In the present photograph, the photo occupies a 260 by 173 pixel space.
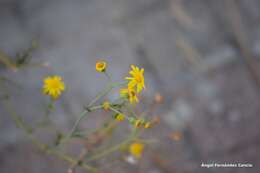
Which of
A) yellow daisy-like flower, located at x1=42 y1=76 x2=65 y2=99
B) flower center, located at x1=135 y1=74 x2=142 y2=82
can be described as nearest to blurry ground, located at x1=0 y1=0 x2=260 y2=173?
yellow daisy-like flower, located at x1=42 y1=76 x2=65 y2=99

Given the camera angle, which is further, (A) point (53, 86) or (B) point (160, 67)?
(B) point (160, 67)

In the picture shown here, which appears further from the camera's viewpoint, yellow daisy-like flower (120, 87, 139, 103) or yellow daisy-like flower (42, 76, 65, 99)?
yellow daisy-like flower (42, 76, 65, 99)

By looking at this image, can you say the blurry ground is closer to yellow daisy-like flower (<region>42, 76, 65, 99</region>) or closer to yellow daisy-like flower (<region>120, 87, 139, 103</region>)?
yellow daisy-like flower (<region>42, 76, 65, 99</region>)

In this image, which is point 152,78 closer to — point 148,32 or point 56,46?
point 148,32

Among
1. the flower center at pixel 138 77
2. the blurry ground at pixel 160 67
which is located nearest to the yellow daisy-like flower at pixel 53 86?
the flower center at pixel 138 77

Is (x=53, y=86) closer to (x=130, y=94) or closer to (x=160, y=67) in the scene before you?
(x=130, y=94)

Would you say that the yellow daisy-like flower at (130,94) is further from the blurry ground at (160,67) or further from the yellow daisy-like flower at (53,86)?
the blurry ground at (160,67)

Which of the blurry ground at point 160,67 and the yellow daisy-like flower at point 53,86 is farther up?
the blurry ground at point 160,67

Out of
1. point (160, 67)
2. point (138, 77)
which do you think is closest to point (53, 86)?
point (138, 77)
